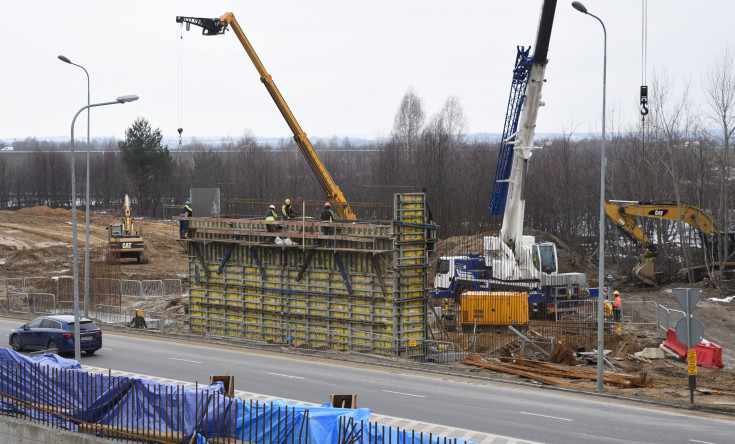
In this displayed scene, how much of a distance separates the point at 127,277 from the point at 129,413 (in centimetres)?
3589

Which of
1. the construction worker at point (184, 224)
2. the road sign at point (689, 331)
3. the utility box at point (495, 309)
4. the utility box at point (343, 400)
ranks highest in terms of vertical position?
the construction worker at point (184, 224)

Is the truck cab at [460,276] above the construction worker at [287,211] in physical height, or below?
below

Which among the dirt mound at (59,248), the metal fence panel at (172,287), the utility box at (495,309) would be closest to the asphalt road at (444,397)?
the utility box at (495,309)

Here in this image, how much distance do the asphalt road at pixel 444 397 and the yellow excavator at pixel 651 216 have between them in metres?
20.5

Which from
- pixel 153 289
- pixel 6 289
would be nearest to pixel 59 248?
pixel 6 289

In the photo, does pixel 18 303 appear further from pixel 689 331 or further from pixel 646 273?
pixel 689 331

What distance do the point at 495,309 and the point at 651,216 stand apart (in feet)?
43.2

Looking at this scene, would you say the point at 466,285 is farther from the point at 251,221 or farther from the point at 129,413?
the point at 129,413

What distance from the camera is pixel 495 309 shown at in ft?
102

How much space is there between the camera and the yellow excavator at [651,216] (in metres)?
39.3

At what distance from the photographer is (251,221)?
30.0 meters

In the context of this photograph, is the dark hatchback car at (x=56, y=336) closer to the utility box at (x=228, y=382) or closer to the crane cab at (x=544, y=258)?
the utility box at (x=228, y=382)

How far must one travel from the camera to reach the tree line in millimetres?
55688

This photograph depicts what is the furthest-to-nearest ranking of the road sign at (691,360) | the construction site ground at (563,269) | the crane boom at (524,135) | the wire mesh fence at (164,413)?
the crane boom at (524,135) < the construction site ground at (563,269) < the road sign at (691,360) < the wire mesh fence at (164,413)
